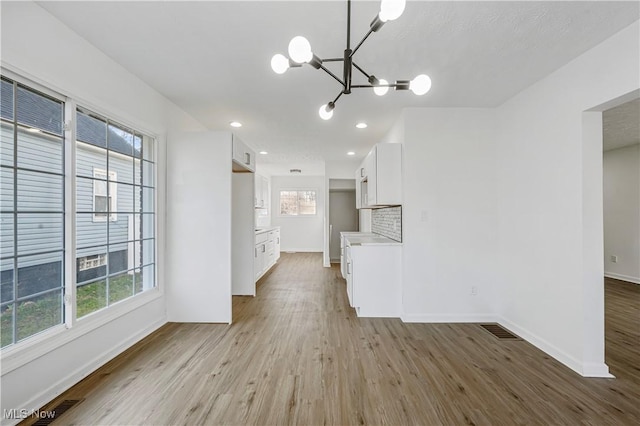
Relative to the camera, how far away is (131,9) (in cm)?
176

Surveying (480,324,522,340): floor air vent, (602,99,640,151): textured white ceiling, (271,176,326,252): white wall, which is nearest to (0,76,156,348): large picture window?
(480,324,522,340): floor air vent

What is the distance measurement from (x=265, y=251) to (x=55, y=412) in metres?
4.11

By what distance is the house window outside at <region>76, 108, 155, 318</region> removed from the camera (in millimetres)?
2211

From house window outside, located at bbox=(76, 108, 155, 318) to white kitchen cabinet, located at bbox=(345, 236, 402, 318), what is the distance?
245 cm

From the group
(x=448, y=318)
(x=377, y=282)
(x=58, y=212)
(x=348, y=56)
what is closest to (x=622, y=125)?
(x=448, y=318)

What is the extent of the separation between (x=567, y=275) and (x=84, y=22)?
4332 mm

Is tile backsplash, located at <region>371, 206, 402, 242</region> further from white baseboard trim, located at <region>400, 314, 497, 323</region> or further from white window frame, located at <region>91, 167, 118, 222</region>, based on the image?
white window frame, located at <region>91, 167, 118, 222</region>

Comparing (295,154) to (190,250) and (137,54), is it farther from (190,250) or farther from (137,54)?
(137,54)

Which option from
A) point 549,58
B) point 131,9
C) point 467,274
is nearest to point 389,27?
point 549,58

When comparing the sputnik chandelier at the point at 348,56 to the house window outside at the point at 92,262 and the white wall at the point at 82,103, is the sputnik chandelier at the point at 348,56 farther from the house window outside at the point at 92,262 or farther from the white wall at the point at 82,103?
the house window outside at the point at 92,262

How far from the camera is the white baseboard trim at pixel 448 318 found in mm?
3238

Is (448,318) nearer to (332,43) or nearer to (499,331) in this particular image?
(499,331)

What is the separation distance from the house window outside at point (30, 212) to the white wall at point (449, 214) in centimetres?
326

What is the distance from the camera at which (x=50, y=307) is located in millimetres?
1942
